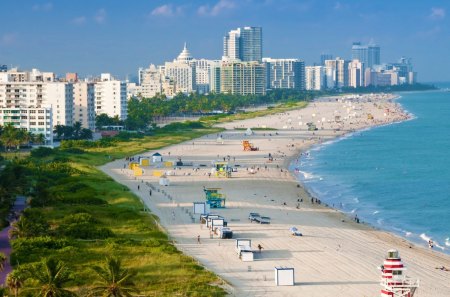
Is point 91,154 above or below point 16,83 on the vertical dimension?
below

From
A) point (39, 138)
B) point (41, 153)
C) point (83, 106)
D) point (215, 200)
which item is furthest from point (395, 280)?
point (83, 106)

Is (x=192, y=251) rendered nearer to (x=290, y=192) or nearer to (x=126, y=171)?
(x=290, y=192)

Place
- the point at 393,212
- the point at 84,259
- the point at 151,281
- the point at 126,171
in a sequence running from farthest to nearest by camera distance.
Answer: the point at 126,171
the point at 393,212
the point at 84,259
the point at 151,281

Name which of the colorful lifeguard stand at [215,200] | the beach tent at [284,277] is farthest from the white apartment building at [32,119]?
the beach tent at [284,277]

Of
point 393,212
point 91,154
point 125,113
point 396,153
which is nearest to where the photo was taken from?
point 393,212

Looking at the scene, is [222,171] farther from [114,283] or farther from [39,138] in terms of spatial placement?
[114,283]

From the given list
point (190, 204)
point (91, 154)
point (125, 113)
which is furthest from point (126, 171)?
point (125, 113)

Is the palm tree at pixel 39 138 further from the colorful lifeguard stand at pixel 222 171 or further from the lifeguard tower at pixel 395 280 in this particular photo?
the lifeguard tower at pixel 395 280
